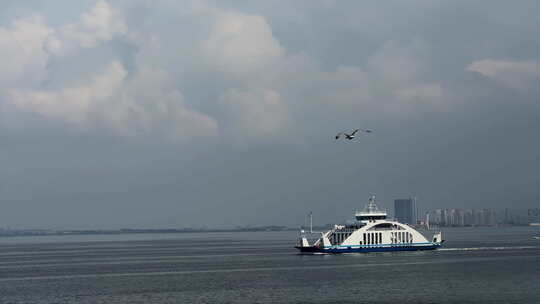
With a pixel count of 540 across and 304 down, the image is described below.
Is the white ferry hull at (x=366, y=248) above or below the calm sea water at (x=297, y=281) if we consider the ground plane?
above

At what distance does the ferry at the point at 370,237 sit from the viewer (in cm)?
13875

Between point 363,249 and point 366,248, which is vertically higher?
point 366,248

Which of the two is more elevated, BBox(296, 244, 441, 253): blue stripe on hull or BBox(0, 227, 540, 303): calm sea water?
BBox(296, 244, 441, 253): blue stripe on hull

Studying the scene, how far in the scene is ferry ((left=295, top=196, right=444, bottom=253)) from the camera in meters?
139

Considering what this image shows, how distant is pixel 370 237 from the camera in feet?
459

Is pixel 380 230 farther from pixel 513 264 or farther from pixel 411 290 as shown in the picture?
pixel 411 290

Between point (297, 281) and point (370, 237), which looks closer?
point (297, 281)

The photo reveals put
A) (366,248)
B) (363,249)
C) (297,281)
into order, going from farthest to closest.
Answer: (366,248), (363,249), (297,281)

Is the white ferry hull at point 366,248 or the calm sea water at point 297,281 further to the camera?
the white ferry hull at point 366,248

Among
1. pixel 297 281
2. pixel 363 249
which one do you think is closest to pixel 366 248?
pixel 363 249

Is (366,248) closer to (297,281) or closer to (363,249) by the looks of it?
(363,249)

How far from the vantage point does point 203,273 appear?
115375 mm

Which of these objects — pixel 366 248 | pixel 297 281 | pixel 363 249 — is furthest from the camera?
pixel 366 248

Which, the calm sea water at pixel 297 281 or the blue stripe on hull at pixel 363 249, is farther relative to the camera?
the blue stripe on hull at pixel 363 249
